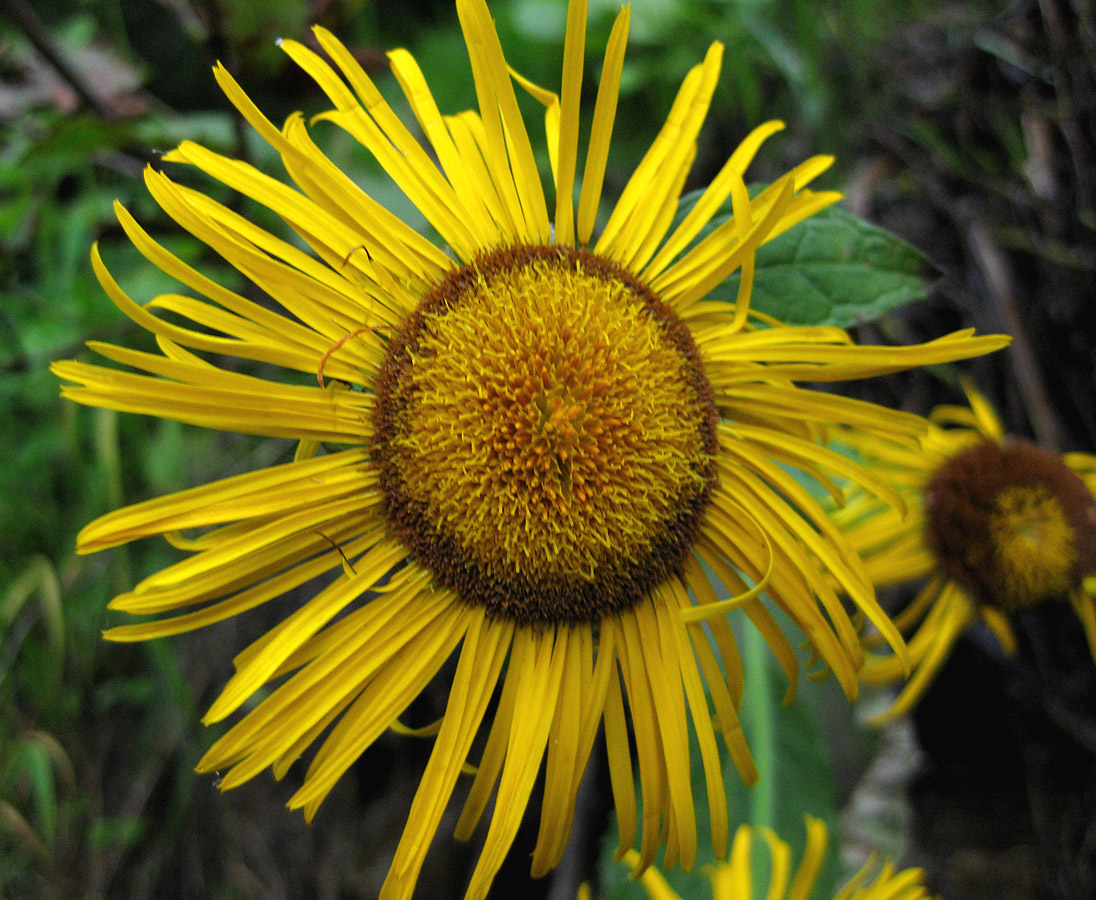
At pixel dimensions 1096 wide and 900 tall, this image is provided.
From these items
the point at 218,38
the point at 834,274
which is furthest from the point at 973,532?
the point at 218,38

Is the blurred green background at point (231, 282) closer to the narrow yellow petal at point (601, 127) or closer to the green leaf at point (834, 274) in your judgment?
the narrow yellow petal at point (601, 127)

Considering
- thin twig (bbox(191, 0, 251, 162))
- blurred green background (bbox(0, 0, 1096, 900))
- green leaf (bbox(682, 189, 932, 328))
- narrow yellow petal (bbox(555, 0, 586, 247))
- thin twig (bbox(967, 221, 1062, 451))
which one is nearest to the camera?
narrow yellow petal (bbox(555, 0, 586, 247))

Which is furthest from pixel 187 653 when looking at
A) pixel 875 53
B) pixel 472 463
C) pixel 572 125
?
pixel 875 53

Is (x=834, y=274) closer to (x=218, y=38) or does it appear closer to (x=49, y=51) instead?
(x=218, y=38)

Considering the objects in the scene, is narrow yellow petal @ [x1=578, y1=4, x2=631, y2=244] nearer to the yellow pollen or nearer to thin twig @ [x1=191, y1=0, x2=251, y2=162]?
thin twig @ [x1=191, y1=0, x2=251, y2=162]

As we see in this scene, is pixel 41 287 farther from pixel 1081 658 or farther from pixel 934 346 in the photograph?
pixel 1081 658

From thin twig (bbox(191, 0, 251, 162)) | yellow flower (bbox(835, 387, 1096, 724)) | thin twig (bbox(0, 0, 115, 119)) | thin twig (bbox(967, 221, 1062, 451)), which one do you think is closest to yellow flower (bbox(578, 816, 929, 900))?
yellow flower (bbox(835, 387, 1096, 724))
